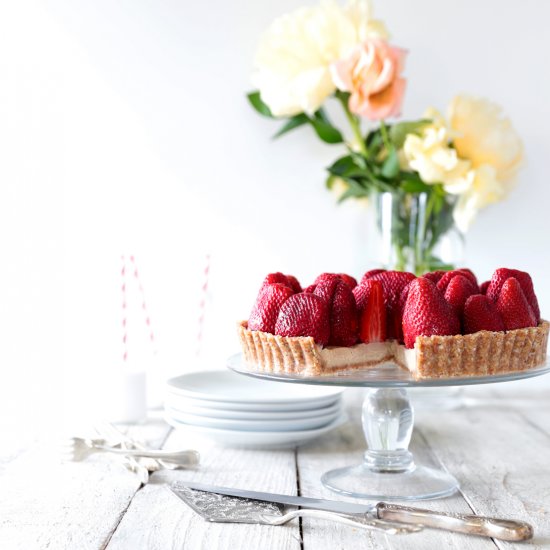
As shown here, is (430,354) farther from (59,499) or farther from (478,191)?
(478,191)

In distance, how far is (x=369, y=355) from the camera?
1.37m

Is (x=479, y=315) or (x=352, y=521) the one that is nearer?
(x=352, y=521)

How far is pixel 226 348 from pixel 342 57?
83 centimetres

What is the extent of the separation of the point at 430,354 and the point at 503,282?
0.65ft

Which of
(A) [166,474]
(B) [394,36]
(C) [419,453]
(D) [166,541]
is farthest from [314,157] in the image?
(D) [166,541]

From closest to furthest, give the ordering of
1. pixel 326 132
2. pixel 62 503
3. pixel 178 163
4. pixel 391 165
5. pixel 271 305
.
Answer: pixel 62 503, pixel 271 305, pixel 391 165, pixel 326 132, pixel 178 163

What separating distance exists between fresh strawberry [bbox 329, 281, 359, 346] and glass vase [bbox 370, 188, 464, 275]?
78cm

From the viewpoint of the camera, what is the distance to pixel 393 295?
1.39 meters

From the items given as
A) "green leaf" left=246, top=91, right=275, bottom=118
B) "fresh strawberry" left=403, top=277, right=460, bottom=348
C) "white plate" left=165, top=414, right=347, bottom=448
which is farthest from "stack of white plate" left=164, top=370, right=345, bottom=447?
"green leaf" left=246, top=91, right=275, bottom=118

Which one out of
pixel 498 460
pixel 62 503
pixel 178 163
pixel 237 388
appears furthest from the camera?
pixel 178 163

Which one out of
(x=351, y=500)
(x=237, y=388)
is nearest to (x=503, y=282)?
(x=351, y=500)

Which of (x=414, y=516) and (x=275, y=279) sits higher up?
(x=275, y=279)

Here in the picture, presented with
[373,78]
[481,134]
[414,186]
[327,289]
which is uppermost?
[373,78]

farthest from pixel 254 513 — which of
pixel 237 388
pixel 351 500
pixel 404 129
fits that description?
pixel 404 129
